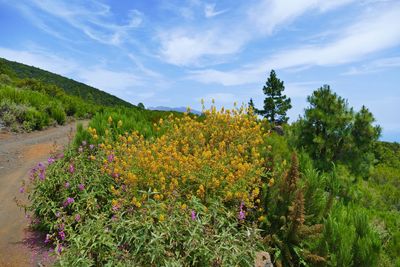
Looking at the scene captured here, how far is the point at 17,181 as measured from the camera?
727 centimetres

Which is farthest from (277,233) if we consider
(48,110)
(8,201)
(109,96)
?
(109,96)

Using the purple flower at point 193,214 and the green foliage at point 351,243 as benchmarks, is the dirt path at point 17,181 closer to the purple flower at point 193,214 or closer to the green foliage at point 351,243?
the purple flower at point 193,214

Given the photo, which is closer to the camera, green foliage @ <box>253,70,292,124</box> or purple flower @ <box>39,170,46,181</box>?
purple flower @ <box>39,170,46,181</box>

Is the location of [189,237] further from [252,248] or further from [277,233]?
[277,233]

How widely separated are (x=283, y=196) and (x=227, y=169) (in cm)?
86

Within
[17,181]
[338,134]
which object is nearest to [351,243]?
[338,134]

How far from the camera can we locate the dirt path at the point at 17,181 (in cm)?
471

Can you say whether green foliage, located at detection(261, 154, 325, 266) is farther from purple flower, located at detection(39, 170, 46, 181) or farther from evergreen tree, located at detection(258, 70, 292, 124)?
evergreen tree, located at detection(258, 70, 292, 124)

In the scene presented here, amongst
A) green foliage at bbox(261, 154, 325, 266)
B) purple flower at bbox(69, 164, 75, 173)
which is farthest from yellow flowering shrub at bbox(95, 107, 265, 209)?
purple flower at bbox(69, 164, 75, 173)

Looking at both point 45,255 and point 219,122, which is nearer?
point 45,255

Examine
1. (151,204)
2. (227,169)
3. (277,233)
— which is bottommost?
(277,233)

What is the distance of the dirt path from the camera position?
4.71 m

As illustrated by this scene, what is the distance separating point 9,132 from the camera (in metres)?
11.6

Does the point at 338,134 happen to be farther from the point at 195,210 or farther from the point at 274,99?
the point at 274,99
